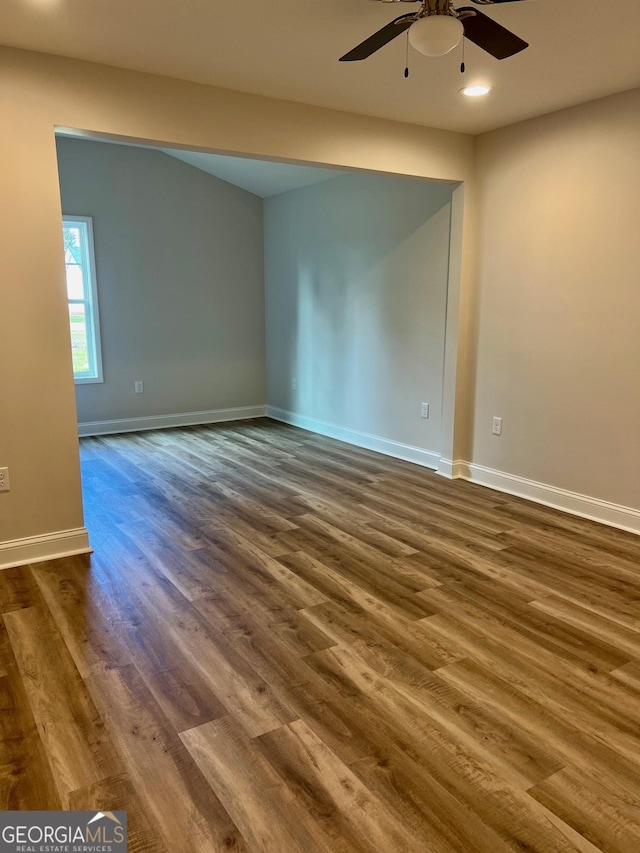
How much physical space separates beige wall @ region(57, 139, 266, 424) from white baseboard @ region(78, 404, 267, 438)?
6 centimetres

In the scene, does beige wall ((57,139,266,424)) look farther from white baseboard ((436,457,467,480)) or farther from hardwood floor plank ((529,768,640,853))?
hardwood floor plank ((529,768,640,853))

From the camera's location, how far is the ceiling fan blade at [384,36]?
2.05 m

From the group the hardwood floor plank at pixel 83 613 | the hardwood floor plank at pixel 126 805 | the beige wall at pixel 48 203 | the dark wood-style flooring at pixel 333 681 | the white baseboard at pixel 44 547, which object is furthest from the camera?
the white baseboard at pixel 44 547

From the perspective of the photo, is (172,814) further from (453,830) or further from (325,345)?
(325,345)

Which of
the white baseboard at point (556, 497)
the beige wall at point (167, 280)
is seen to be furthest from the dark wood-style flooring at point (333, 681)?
the beige wall at point (167, 280)

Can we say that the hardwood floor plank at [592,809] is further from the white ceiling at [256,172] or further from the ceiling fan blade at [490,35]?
the white ceiling at [256,172]

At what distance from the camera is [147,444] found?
589cm

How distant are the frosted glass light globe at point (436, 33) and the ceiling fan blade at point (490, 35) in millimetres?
159

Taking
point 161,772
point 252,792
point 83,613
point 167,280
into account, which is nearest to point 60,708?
point 161,772

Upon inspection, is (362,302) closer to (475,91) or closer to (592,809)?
(475,91)

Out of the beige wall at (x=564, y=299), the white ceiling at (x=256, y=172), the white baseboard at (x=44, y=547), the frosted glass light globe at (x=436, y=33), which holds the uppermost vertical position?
the white ceiling at (x=256, y=172)

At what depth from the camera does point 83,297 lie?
6078 millimetres

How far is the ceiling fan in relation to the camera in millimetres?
1898

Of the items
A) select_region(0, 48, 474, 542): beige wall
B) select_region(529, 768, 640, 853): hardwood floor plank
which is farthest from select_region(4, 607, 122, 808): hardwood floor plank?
select_region(529, 768, 640, 853): hardwood floor plank
